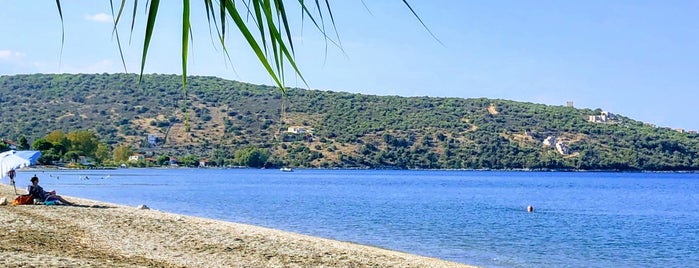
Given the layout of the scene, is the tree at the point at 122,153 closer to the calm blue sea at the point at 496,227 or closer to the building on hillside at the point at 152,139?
the building on hillside at the point at 152,139

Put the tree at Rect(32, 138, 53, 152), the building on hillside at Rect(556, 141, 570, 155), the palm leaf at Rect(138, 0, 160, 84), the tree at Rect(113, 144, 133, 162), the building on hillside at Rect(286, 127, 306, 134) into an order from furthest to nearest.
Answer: the building on hillside at Rect(556, 141, 570, 155) < the building on hillside at Rect(286, 127, 306, 134) < the tree at Rect(113, 144, 133, 162) < the tree at Rect(32, 138, 53, 152) < the palm leaf at Rect(138, 0, 160, 84)

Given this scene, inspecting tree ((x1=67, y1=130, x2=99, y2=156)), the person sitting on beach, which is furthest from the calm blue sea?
tree ((x1=67, y1=130, x2=99, y2=156))

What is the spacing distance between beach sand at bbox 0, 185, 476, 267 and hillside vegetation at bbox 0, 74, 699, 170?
107 m

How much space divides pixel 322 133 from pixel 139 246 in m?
114

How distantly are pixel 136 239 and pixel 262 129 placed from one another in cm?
11653

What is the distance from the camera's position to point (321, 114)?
5438 inches

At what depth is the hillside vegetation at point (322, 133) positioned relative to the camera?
419 ft

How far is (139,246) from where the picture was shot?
13852 millimetres

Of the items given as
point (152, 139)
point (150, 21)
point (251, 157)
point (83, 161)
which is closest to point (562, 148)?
point (251, 157)

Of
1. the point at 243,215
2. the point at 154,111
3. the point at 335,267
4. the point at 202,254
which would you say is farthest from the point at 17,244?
the point at 154,111

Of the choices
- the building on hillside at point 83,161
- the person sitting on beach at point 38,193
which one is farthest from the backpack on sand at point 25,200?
the building on hillside at point 83,161

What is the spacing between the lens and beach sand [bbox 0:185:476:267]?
10811 mm

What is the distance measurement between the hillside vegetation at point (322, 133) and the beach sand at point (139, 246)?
352 ft

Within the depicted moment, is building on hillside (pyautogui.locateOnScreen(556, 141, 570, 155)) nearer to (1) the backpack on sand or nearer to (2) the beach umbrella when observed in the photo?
(1) the backpack on sand
